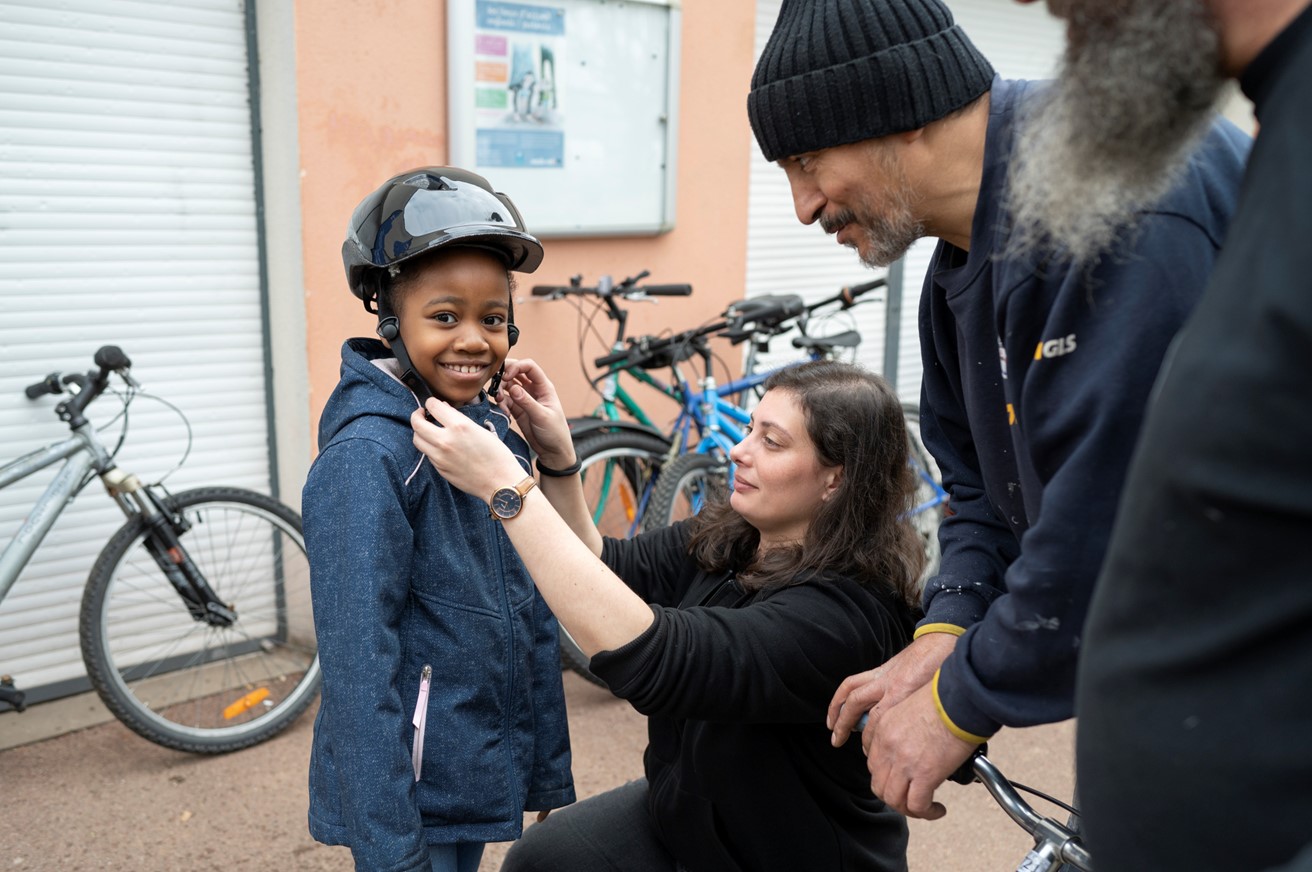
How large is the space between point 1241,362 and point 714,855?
1476 millimetres

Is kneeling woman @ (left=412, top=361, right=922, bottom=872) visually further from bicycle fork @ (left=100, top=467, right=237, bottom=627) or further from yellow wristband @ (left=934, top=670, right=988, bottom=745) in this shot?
bicycle fork @ (left=100, top=467, right=237, bottom=627)

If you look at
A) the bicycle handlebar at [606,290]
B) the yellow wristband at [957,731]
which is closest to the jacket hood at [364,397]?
the yellow wristband at [957,731]

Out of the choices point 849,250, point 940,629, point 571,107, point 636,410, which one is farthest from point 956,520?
point 849,250

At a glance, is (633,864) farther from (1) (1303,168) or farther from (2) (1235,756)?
(1) (1303,168)

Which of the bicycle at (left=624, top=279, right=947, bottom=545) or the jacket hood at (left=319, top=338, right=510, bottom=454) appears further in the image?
the bicycle at (left=624, top=279, right=947, bottom=545)

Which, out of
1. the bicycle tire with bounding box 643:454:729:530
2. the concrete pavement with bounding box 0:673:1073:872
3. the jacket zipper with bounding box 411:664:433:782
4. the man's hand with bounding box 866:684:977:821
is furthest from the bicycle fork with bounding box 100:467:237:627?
the man's hand with bounding box 866:684:977:821

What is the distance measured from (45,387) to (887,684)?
10.4 feet

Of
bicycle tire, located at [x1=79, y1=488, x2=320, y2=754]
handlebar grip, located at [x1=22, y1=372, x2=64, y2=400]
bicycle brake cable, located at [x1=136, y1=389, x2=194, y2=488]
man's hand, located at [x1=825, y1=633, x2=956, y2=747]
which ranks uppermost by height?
handlebar grip, located at [x1=22, y1=372, x2=64, y2=400]

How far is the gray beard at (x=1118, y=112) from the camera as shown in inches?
42.3

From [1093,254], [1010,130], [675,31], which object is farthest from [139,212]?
[1093,254]

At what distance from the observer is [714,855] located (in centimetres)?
210

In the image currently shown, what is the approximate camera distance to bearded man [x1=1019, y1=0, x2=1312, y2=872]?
0.90 metres

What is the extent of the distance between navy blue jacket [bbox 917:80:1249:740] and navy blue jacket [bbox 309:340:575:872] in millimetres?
815

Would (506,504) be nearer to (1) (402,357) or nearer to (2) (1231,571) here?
(1) (402,357)
